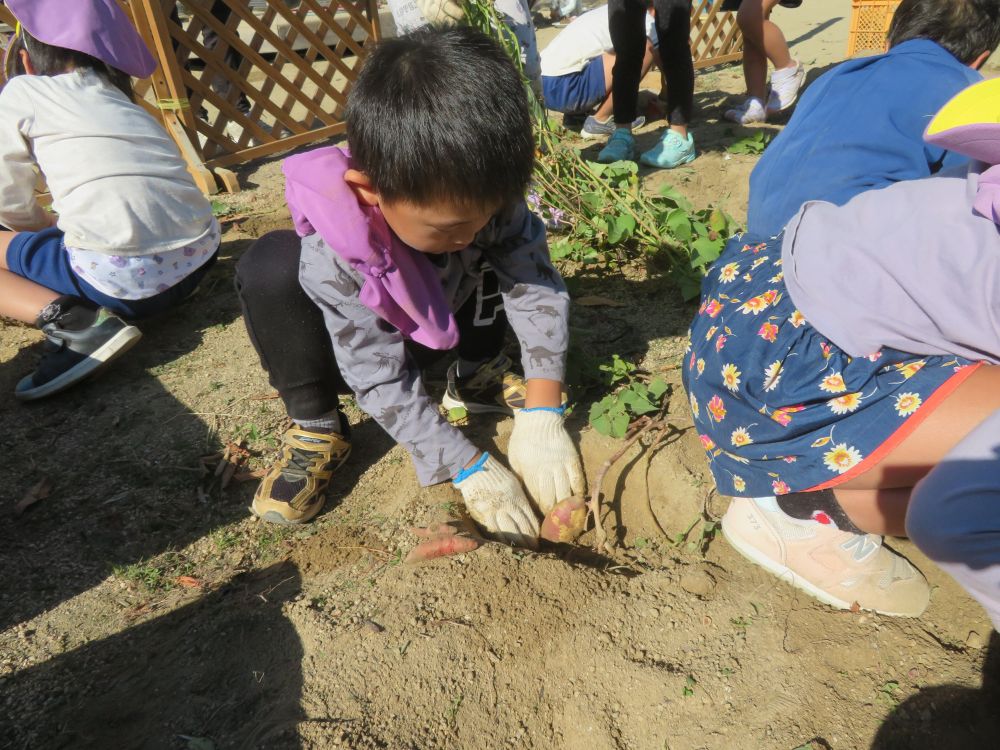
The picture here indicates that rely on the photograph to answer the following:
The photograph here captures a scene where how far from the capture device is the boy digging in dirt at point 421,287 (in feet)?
4.14

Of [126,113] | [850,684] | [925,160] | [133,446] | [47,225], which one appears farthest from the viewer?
[47,225]

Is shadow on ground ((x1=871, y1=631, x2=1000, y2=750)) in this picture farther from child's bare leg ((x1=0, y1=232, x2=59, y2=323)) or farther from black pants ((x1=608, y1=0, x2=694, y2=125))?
black pants ((x1=608, y1=0, x2=694, y2=125))

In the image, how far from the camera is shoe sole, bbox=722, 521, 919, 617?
1.45 metres

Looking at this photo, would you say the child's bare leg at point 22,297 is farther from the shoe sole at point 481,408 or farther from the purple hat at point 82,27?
the shoe sole at point 481,408

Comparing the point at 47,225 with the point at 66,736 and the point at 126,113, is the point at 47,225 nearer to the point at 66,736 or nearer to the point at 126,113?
the point at 126,113

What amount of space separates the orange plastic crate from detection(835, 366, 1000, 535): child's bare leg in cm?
507

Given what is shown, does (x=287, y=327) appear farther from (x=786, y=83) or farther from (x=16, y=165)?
(x=786, y=83)

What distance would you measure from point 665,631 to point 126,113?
237 cm

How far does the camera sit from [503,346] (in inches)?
85.7

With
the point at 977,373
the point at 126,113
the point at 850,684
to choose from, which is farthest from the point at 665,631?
the point at 126,113

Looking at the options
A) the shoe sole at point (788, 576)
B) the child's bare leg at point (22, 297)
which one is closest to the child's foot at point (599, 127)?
the child's bare leg at point (22, 297)

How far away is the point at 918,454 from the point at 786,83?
3.89m

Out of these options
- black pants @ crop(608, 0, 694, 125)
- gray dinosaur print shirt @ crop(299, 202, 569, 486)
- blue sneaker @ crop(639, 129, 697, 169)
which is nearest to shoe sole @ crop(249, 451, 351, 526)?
gray dinosaur print shirt @ crop(299, 202, 569, 486)

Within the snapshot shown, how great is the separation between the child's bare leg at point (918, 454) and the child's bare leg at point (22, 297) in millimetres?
2582
